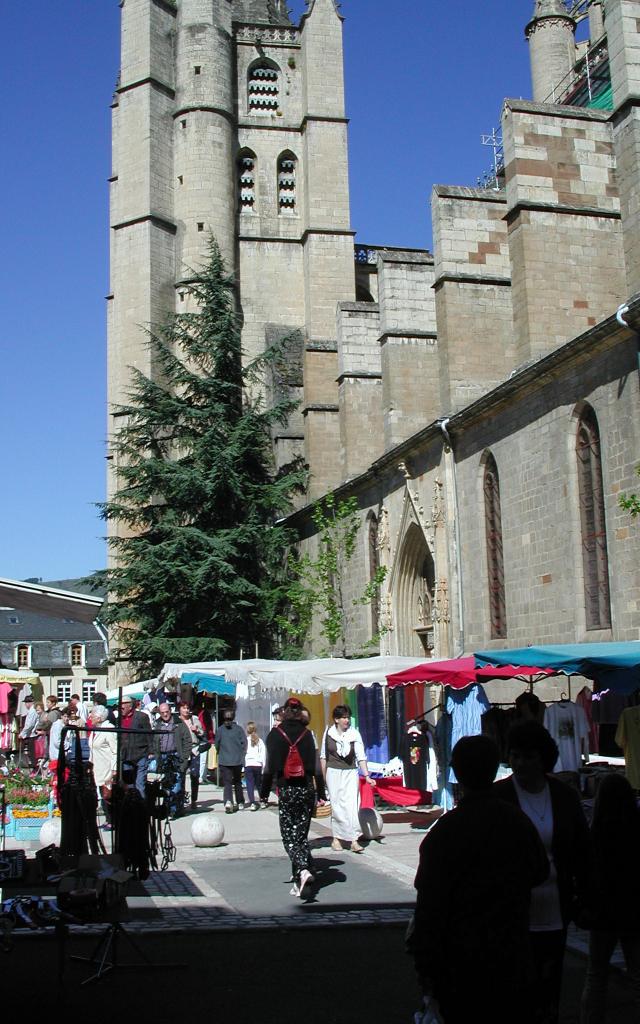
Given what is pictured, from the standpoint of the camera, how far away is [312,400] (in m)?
31.1

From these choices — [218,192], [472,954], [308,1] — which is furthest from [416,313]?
[472,954]

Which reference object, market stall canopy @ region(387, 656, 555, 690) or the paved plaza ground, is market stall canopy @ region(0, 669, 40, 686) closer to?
market stall canopy @ region(387, 656, 555, 690)

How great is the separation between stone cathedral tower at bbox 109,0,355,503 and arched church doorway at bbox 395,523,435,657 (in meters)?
11.0

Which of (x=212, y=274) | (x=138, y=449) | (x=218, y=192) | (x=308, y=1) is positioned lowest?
(x=138, y=449)

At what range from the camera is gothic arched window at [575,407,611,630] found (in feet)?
50.0

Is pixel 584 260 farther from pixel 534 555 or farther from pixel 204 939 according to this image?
pixel 204 939

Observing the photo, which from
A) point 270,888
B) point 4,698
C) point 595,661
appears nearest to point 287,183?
point 4,698

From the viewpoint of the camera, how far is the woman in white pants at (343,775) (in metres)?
11.5

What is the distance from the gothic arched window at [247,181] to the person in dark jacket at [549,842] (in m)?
34.8

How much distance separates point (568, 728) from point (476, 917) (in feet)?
28.4

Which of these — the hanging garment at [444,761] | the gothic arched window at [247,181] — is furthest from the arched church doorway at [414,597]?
the gothic arched window at [247,181]

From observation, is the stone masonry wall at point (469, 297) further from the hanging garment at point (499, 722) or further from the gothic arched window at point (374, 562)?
the hanging garment at point (499, 722)

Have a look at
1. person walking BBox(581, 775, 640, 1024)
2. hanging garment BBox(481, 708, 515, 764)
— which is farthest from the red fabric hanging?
person walking BBox(581, 775, 640, 1024)

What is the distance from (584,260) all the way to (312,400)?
1302 centimetres
